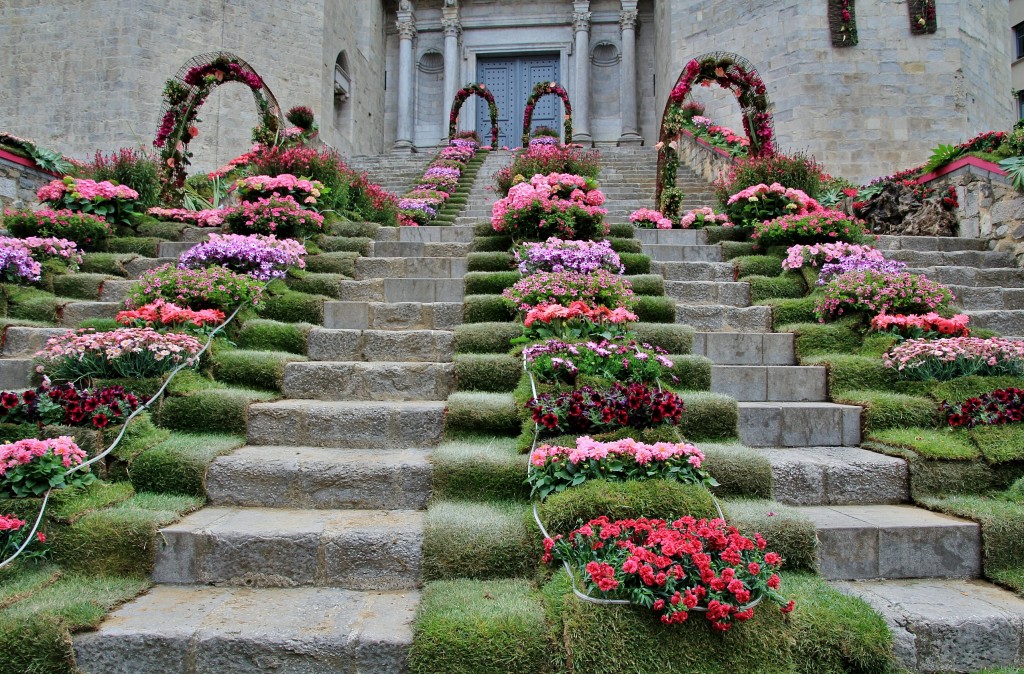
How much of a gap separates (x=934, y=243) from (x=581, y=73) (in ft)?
42.3

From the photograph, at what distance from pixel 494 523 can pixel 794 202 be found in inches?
235

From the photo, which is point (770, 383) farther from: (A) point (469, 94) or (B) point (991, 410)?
(A) point (469, 94)

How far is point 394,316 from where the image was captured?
522 centimetres

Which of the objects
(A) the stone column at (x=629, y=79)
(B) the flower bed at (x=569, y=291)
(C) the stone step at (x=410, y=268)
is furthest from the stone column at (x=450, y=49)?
(B) the flower bed at (x=569, y=291)

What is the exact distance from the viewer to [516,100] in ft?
63.3

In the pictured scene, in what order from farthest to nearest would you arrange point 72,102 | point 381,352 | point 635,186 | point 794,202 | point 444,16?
1. point 444,16
2. point 72,102
3. point 635,186
4. point 794,202
5. point 381,352

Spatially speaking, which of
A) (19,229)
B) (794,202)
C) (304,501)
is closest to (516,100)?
(794,202)

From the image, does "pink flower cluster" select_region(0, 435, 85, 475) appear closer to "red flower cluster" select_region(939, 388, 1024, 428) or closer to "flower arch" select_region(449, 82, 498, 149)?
"red flower cluster" select_region(939, 388, 1024, 428)

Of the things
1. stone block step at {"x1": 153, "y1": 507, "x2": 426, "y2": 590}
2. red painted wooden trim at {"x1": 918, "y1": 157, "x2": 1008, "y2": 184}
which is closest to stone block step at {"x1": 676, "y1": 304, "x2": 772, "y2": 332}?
stone block step at {"x1": 153, "y1": 507, "x2": 426, "y2": 590}

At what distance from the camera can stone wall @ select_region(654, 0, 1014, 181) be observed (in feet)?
42.6

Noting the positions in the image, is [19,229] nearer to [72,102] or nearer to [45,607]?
[45,607]

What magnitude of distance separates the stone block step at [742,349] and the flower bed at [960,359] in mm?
817

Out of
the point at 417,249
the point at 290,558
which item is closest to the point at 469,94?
the point at 417,249

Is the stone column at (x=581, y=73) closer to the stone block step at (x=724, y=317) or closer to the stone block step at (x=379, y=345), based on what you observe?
the stone block step at (x=724, y=317)
